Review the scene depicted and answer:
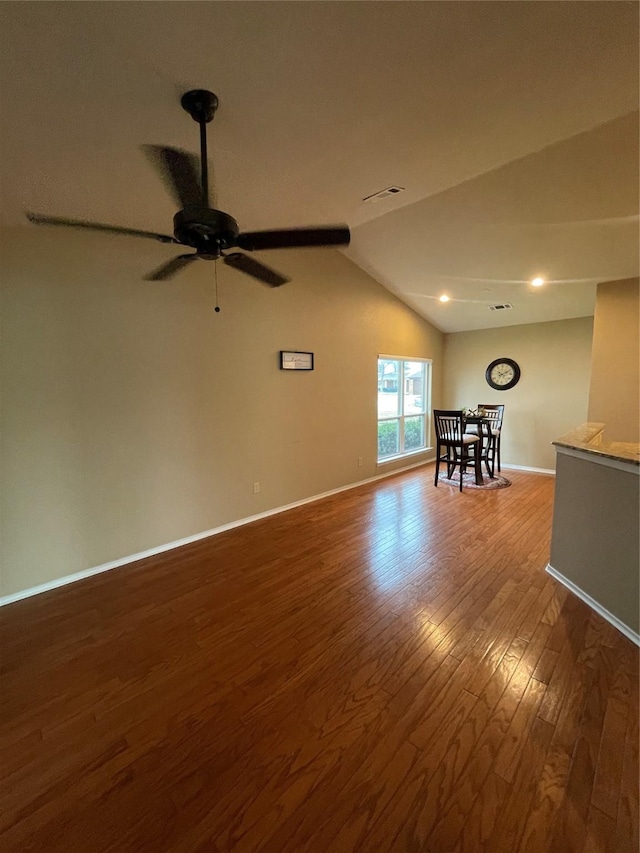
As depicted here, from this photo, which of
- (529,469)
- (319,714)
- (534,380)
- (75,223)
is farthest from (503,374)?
(75,223)

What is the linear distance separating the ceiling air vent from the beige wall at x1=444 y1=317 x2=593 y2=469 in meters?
4.01

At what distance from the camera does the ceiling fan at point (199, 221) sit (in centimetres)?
131

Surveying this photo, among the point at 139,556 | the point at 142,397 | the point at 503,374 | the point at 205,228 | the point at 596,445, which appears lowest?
the point at 139,556

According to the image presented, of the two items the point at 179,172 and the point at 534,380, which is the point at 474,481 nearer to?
the point at 534,380

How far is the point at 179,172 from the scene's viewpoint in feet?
4.35

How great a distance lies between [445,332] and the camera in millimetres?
6609

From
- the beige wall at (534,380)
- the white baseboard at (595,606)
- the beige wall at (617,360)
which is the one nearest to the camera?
the white baseboard at (595,606)

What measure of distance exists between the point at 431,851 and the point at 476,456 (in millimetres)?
4455

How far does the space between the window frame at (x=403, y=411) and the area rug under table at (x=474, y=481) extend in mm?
862

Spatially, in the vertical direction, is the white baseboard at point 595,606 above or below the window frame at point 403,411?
below

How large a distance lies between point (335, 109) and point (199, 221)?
111 centimetres

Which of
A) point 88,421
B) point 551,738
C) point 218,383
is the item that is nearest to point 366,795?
point 551,738

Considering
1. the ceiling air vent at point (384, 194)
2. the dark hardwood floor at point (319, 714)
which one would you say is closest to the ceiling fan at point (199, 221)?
the ceiling air vent at point (384, 194)

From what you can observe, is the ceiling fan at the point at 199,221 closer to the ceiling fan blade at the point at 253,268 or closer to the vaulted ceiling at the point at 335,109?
the ceiling fan blade at the point at 253,268
